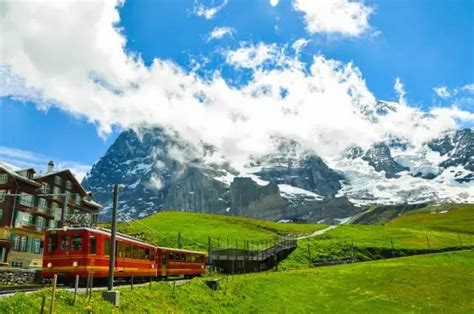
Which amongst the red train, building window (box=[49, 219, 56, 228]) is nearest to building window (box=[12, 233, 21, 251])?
building window (box=[49, 219, 56, 228])

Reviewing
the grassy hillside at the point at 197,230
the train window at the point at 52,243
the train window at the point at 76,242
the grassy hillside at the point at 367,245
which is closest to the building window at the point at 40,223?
the grassy hillside at the point at 197,230

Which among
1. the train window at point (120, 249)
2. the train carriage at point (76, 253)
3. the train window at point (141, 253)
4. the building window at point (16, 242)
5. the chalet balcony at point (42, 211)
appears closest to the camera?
the train carriage at point (76, 253)

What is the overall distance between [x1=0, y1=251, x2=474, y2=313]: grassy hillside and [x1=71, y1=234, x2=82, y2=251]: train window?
6028 mm

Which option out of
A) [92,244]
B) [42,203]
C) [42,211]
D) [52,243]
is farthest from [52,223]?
[92,244]

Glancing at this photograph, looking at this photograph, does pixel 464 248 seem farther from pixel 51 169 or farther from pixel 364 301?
pixel 51 169

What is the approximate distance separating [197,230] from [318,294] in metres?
54.4

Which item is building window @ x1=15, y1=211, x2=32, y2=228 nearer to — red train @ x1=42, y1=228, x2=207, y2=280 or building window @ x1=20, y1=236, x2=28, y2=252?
building window @ x1=20, y1=236, x2=28, y2=252

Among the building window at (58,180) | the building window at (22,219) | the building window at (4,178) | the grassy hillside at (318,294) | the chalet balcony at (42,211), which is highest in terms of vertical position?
the building window at (58,180)

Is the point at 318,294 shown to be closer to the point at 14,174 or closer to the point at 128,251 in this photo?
the point at 128,251

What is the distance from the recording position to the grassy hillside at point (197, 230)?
274 feet

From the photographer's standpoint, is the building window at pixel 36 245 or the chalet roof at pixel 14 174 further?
the building window at pixel 36 245

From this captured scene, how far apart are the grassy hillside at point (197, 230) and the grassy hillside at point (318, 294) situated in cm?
2916

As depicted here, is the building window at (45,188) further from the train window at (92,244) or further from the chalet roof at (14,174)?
the train window at (92,244)

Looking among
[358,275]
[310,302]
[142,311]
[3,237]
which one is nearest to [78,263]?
[142,311]
